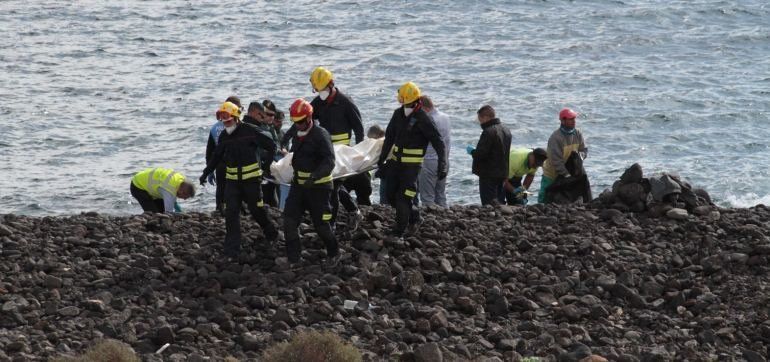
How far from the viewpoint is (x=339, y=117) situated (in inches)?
675

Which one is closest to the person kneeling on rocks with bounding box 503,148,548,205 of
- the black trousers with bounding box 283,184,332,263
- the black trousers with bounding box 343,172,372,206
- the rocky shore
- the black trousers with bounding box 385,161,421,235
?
the rocky shore

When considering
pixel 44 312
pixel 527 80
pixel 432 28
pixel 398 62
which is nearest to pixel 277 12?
pixel 432 28

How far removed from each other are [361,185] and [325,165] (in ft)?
9.24

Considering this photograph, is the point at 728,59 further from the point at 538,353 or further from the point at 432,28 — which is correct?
the point at 538,353

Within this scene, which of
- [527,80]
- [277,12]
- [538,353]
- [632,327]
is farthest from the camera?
[277,12]

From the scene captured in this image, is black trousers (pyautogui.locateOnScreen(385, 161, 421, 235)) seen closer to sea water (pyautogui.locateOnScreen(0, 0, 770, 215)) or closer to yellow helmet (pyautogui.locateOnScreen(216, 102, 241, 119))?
yellow helmet (pyautogui.locateOnScreen(216, 102, 241, 119))

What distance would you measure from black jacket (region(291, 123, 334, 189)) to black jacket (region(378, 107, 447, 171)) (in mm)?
1138

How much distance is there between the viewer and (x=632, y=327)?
1383 cm

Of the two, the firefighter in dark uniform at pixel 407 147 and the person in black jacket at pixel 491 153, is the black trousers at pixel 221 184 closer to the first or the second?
the firefighter in dark uniform at pixel 407 147

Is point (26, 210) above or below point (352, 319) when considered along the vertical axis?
below

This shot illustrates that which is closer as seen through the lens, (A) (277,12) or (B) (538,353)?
(B) (538,353)

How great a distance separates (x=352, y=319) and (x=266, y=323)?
0.83 meters

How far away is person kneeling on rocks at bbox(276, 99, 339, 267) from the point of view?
1492cm

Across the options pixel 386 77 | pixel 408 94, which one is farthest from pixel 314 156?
pixel 386 77
